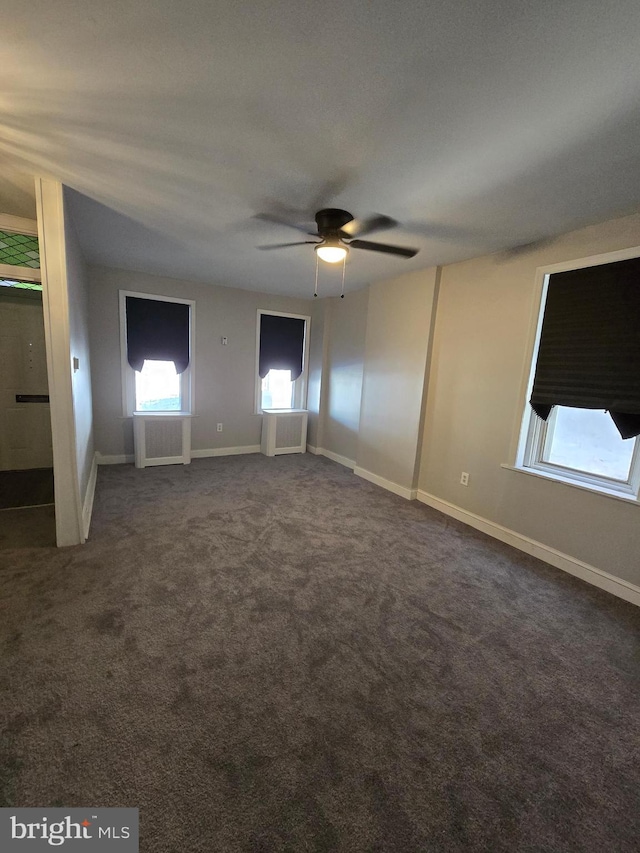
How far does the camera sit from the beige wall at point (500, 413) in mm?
2449

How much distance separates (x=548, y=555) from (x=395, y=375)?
7.45 ft

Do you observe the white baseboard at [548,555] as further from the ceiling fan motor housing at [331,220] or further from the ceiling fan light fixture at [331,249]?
the ceiling fan motor housing at [331,220]

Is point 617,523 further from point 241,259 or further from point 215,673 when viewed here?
point 241,259

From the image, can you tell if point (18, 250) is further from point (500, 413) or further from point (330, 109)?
point (500, 413)

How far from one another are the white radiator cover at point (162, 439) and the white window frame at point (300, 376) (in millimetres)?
1183

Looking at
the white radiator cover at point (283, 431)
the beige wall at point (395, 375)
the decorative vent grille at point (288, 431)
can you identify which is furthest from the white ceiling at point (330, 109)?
the decorative vent grille at point (288, 431)

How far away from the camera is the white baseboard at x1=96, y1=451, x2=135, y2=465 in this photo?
4486 millimetres

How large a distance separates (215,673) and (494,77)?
2.63m

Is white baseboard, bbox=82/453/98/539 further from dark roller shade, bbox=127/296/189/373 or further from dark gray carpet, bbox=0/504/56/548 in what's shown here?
dark roller shade, bbox=127/296/189/373

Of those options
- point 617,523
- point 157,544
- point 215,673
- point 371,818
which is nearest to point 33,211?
point 157,544

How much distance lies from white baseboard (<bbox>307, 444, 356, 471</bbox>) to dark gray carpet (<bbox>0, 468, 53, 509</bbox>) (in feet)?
11.0

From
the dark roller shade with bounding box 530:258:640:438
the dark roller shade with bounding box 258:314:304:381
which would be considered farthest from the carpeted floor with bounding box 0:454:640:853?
the dark roller shade with bounding box 258:314:304:381

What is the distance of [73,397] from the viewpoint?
8.08ft

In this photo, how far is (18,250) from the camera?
262cm
